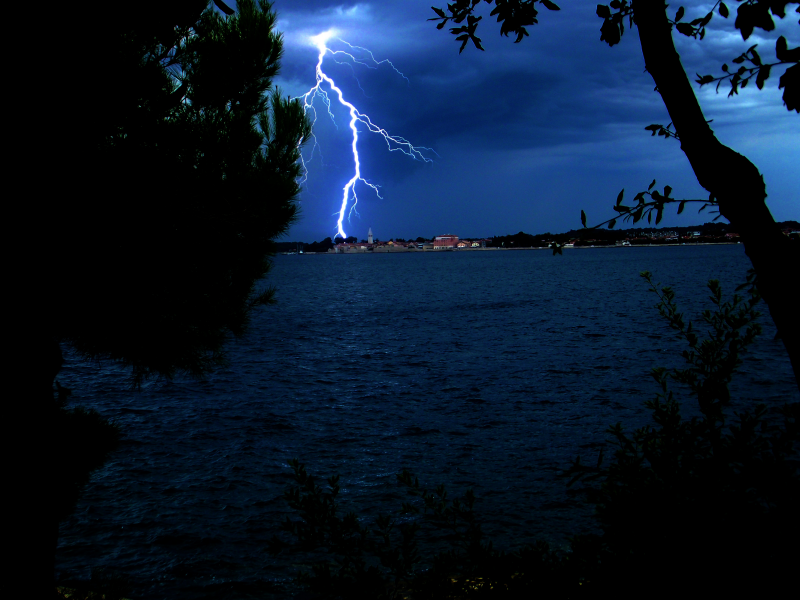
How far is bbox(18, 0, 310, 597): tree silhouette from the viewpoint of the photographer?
4543 mm

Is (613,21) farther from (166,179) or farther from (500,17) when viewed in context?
(166,179)

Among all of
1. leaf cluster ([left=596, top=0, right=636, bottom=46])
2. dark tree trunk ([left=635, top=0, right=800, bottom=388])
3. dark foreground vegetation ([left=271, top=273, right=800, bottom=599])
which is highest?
leaf cluster ([left=596, top=0, right=636, bottom=46])

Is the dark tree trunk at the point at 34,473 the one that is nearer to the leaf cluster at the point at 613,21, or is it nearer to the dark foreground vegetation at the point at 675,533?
the dark foreground vegetation at the point at 675,533

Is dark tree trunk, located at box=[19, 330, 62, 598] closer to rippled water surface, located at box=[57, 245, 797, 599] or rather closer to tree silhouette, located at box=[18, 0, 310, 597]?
tree silhouette, located at box=[18, 0, 310, 597]

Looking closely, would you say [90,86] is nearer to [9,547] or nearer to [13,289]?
[13,289]

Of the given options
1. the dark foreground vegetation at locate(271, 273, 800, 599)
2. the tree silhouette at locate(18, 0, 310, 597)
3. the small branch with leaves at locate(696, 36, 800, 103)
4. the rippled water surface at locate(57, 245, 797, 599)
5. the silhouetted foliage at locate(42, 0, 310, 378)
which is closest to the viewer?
the small branch with leaves at locate(696, 36, 800, 103)

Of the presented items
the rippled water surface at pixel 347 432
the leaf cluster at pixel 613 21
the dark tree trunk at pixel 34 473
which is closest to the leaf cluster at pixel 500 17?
the leaf cluster at pixel 613 21

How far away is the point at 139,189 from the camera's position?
526 centimetres

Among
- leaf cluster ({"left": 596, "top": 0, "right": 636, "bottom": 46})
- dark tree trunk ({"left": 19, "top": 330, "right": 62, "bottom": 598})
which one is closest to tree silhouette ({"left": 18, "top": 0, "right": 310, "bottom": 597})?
dark tree trunk ({"left": 19, "top": 330, "right": 62, "bottom": 598})

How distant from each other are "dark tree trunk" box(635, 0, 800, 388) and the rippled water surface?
24.8ft

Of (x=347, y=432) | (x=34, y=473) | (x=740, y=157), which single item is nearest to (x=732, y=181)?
(x=740, y=157)

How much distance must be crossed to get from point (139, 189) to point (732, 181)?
189 inches

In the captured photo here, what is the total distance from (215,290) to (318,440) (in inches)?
312

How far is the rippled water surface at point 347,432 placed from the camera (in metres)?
9.23
